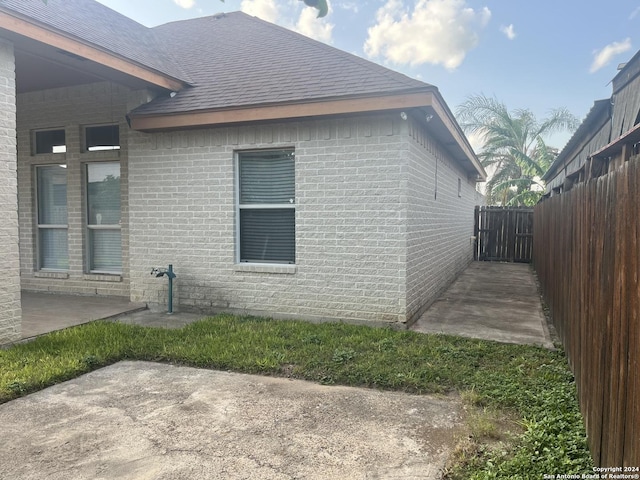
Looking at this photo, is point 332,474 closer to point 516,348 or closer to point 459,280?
point 516,348

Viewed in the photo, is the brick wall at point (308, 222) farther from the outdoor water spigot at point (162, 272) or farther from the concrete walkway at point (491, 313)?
the concrete walkway at point (491, 313)

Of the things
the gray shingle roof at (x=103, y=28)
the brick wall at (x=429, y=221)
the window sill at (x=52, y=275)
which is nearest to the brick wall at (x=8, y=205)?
the gray shingle roof at (x=103, y=28)

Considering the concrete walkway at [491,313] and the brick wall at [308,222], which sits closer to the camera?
the concrete walkway at [491,313]

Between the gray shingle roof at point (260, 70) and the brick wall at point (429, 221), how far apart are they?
92 cm

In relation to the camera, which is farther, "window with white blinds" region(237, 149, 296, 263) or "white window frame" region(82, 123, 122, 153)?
"white window frame" region(82, 123, 122, 153)

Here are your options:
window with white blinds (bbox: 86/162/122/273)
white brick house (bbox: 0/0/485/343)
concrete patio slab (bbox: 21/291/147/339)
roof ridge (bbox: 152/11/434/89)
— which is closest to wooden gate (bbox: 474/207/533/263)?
white brick house (bbox: 0/0/485/343)

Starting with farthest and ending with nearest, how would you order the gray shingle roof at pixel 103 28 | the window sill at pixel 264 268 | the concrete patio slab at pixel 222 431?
the window sill at pixel 264 268, the gray shingle roof at pixel 103 28, the concrete patio slab at pixel 222 431

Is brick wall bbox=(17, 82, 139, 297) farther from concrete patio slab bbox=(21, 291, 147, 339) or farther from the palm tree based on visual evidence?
the palm tree

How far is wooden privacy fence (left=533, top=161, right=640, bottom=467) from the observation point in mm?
2006

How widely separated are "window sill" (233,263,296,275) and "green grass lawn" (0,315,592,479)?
31.4 inches

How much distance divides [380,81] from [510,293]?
5.53m

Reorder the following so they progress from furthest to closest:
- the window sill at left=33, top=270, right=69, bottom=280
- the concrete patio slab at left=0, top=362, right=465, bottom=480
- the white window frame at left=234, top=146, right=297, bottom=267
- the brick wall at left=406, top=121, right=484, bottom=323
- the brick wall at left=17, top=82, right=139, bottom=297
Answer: the window sill at left=33, top=270, right=69, bottom=280 → the brick wall at left=17, top=82, right=139, bottom=297 → the white window frame at left=234, top=146, right=297, bottom=267 → the brick wall at left=406, top=121, right=484, bottom=323 → the concrete patio slab at left=0, top=362, right=465, bottom=480

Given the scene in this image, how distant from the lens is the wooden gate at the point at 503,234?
1720cm

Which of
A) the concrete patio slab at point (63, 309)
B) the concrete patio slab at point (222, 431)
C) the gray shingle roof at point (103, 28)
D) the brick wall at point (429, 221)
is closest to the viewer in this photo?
the concrete patio slab at point (222, 431)
